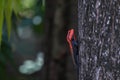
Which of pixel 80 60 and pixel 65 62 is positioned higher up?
pixel 80 60

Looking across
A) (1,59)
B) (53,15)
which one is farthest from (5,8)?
(1,59)

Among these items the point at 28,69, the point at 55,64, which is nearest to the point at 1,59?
the point at 55,64

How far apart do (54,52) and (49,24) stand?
32 centimetres

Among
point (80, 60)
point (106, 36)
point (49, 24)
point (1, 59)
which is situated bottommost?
point (1, 59)

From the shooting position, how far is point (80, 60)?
2.76 meters

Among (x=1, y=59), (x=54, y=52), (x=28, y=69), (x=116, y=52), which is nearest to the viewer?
(x=116, y=52)

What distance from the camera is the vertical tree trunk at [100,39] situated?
8.39 feet

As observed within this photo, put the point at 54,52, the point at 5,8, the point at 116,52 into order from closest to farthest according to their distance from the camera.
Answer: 1. the point at 116,52
2. the point at 5,8
3. the point at 54,52

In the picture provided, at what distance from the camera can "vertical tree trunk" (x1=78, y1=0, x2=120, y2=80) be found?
256cm

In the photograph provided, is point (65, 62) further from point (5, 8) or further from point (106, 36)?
point (106, 36)

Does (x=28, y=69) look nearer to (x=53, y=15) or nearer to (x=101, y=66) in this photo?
(x=53, y=15)

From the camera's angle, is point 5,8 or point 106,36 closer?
point 106,36

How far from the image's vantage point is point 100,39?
2.59 meters

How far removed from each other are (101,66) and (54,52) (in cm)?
272
